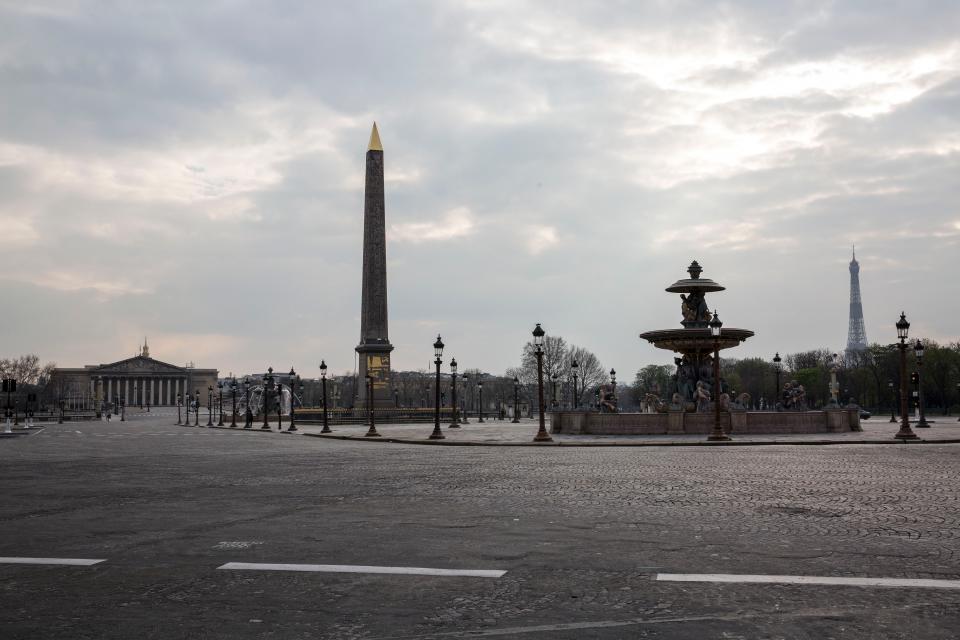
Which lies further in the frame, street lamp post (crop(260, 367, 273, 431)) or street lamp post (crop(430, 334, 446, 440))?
street lamp post (crop(260, 367, 273, 431))

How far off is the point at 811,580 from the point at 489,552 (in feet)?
9.82

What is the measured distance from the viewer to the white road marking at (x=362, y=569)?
7.77 metres

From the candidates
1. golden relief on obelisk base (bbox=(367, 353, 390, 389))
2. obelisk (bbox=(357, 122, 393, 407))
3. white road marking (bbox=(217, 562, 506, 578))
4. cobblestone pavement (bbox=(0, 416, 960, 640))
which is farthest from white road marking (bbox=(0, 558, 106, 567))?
golden relief on obelisk base (bbox=(367, 353, 390, 389))

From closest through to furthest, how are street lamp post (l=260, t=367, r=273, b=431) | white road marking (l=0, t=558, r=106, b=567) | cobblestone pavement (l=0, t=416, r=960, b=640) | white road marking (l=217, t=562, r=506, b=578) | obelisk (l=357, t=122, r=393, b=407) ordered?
cobblestone pavement (l=0, t=416, r=960, b=640)
white road marking (l=217, t=562, r=506, b=578)
white road marking (l=0, t=558, r=106, b=567)
street lamp post (l=260, t=367, r=273, b=431)
obelisk (l=357, t=122, r=393, b=407)

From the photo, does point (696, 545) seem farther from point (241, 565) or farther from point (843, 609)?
point (241, 565)

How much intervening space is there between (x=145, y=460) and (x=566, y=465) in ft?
39.4

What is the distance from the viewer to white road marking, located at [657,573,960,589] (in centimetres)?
712

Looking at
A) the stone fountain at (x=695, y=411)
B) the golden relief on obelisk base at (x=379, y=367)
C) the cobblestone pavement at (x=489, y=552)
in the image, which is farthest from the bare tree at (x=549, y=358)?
the cobblestone pavement at (x=489, y=552)

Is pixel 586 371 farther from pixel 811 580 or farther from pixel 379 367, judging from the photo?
pixel 811 580

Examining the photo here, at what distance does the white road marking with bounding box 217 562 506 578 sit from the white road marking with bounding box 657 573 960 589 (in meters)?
1.52

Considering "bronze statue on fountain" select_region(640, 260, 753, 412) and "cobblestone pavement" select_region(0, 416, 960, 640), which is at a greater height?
"bronze statue on fountain" select_region(640, 260, 753, 412)

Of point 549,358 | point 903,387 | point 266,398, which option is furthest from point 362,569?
point 549,358

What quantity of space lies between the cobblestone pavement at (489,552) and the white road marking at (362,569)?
0.53 ft

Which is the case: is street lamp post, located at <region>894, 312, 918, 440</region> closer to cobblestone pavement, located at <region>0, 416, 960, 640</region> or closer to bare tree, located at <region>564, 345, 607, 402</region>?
cobblestone pavement, located at <region>0, 416, 960, 640</region>
